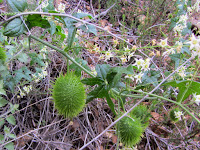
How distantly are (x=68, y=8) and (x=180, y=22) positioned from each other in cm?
155

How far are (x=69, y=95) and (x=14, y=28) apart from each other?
517 mm

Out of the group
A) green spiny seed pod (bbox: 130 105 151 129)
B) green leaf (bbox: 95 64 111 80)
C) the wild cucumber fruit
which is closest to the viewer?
the wild cucumber fruit

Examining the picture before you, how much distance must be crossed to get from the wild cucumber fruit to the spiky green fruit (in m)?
0.41

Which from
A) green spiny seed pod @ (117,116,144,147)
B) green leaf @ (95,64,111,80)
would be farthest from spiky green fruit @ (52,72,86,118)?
green spiny seed pod @ (117,116,144,147)

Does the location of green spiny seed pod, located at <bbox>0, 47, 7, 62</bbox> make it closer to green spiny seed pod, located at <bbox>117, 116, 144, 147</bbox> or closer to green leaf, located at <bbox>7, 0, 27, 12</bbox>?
green leaf, located at <bbox>7, 0, 27, 12</bbox>

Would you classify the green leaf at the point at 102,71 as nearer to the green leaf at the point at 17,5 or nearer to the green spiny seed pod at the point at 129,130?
the green spiny seed pod at the point at 129,130

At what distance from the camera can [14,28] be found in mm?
957

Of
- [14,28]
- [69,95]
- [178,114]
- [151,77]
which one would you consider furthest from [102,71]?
[178,114]

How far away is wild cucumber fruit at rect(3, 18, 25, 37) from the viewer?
944 mm

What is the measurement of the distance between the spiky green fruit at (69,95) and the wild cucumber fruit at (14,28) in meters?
0.41

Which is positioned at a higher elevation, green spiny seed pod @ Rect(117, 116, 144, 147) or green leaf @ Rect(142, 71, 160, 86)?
green leaf @ Rect(142, 71, 160, 86)

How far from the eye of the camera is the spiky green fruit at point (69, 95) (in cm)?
116

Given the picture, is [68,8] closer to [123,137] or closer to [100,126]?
[100,126]

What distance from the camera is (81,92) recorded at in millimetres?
1225
